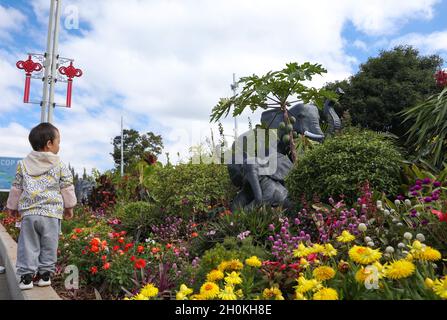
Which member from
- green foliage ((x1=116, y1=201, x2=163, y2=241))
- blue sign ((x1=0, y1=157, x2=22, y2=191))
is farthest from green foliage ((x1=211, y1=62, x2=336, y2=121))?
blue sign ((x1=0, y1=157, x2=22, y2=191))

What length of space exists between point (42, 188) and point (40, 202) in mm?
135

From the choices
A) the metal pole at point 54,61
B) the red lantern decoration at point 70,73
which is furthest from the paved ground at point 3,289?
the red lantern decoration at point 70,73

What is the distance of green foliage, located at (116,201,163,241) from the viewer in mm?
6941

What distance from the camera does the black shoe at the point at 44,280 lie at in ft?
12.2

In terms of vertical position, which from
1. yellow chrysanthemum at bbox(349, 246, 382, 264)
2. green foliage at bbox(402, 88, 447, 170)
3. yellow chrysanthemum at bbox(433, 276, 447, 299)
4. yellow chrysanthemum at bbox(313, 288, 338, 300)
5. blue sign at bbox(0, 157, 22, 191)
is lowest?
yellow chrysanthemum at bbox(313, 288, 338, 300)

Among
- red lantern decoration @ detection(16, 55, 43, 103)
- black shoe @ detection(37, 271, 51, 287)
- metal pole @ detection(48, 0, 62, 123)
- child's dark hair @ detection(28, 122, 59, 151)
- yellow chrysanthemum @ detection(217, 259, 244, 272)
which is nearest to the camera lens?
yellow chrysanthemum @ detection(217, 259, 244, 272)

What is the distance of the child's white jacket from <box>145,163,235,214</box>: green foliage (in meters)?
3.10

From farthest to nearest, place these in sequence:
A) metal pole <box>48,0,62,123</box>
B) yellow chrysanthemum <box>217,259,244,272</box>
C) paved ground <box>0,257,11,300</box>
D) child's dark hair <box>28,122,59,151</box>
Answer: metal pole <box>48,0,62,123</box>
paved ground <box>0,257,11,300</box>
child's dark hair <box>28,122,59,151</box>
yellow chrysanthemum <box>217,259,244,272</box>

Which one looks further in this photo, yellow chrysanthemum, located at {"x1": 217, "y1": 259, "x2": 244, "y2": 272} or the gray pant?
the gray pant

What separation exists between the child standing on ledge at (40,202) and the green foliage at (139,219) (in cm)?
273

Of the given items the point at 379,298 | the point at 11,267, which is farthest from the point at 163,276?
the point at 11,267

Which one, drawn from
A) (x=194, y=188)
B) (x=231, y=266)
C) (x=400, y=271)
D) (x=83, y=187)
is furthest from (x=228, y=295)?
(x=83, y=187)

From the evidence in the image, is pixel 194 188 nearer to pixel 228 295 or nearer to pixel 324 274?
pixel 228 295

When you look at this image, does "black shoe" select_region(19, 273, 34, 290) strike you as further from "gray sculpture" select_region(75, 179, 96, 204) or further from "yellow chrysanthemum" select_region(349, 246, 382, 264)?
"gray sculpture" select_region(75, 179, 96, 204)
